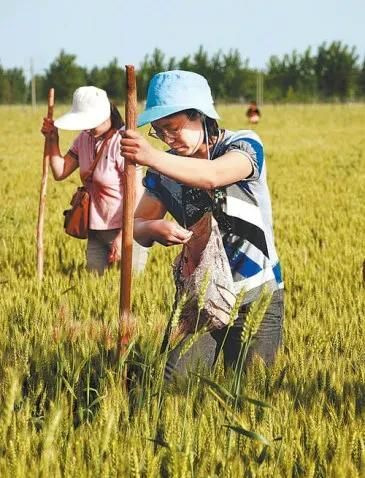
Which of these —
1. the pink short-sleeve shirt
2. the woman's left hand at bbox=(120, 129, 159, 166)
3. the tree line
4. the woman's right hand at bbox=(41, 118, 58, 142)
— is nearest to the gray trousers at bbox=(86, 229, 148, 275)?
the pink short-sleeve shirt

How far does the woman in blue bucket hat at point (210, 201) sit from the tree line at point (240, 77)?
64.2m

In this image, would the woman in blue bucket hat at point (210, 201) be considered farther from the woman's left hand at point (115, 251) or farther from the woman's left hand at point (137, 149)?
the woman's left hand at point (115, 251)

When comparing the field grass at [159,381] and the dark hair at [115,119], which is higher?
the dark hair at [115,119]

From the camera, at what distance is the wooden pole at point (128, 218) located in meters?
2.18

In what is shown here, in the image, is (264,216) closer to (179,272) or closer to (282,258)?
(179,272)

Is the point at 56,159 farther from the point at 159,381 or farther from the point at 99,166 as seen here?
the point at 159,381

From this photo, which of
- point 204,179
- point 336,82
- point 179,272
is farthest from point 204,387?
point 336,82

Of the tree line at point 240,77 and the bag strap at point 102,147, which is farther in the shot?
the tree line at point 240,77

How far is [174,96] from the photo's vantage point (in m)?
2.45

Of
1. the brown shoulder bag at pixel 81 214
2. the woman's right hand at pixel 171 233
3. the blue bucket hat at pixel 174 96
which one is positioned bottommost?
the brown shoulder bag at pixel 81 214

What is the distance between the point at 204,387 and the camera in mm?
2441

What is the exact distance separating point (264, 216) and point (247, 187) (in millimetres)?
120

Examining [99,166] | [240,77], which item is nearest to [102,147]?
[99,166]

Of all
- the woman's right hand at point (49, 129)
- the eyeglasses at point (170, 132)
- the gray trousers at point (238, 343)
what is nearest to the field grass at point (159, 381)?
the gray trousers at point (238, 343)
